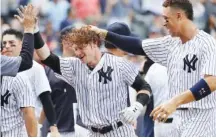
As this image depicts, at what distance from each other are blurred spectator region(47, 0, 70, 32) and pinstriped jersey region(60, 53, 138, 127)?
775 cm

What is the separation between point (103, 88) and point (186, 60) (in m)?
0.79

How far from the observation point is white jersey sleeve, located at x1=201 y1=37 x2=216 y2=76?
6715 millimetres

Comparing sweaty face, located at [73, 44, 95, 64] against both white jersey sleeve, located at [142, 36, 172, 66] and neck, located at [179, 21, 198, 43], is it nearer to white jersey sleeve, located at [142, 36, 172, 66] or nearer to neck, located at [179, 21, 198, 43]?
white jersey sleeve, located at [142, 36, 172, 66]

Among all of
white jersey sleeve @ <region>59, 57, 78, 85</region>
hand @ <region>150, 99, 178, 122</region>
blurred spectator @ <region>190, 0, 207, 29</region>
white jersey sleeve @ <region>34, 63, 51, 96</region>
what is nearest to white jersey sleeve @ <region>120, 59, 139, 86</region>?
white jersey sleeve @ <region>59, 57, 78, 85</region>

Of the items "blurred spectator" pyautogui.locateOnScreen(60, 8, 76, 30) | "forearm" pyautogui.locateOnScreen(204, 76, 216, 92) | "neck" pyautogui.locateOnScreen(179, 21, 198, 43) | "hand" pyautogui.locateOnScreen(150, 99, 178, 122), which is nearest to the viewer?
"hand" pyautogui.locateOnScreen(150, 99, 178, 122)

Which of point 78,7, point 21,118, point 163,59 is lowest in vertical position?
point 21,118

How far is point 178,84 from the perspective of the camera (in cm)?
704

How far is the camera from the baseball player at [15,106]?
7703 mm

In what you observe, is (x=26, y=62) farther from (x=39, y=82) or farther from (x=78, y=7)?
(x=78, y=7)

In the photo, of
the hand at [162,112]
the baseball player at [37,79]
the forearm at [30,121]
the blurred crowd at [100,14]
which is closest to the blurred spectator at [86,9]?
the blurred crowd at [100,14]

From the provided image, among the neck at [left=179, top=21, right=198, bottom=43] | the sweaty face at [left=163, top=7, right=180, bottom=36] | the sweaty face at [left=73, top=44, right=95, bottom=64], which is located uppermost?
the sweaty face at [left=163, top=7, right=180, bottom=36]

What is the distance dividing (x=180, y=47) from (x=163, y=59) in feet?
0.71

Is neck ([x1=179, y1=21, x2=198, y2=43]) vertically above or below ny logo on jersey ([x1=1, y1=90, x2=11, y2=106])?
above

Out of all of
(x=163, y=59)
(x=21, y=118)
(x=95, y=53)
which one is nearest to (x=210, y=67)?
(x=163, y=59)
